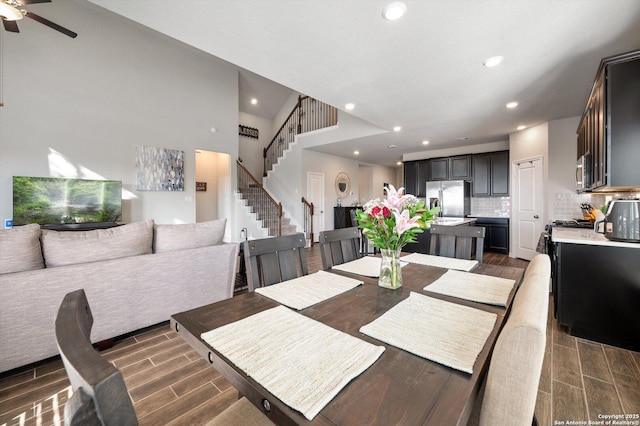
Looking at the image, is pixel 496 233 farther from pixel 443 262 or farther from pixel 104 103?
pixel 104 103

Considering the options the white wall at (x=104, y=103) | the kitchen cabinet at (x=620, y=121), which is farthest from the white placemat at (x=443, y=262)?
the white wall at (x=104, y=103)

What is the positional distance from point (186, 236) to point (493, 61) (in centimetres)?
356

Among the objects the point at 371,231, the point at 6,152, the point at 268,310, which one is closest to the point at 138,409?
the point at 268,310

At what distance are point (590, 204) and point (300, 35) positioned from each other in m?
5.06

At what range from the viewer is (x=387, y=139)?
6.15 meters

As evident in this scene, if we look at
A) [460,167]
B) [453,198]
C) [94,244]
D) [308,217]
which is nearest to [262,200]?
[308,217]

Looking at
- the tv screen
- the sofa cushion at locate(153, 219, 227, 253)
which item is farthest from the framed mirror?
the sofa cushion at locate(153, 219, 227, 253)

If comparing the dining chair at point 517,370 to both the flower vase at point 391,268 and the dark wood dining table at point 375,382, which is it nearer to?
the dark wood dining table at point 375,382

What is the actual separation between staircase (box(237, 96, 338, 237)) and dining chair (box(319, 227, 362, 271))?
481cm

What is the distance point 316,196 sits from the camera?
26.4 ft

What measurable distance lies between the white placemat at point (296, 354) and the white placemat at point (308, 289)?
6.3 inches

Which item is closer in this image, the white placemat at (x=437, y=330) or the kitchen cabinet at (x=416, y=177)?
the white placemat at (x=437, y=330)

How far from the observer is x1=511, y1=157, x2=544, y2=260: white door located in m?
5.02

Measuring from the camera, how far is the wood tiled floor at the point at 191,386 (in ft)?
5.07
